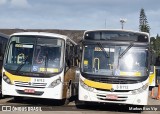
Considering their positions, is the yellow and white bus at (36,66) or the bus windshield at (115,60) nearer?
the bus windshield at (115,60)

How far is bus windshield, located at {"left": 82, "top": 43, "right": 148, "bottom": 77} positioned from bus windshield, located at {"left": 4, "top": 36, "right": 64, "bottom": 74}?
122 centimetres

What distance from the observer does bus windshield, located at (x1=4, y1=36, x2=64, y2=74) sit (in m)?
15.2

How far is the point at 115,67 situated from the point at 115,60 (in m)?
0.27

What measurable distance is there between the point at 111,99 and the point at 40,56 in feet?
10.6

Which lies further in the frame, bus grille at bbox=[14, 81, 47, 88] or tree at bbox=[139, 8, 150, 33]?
tree at bbox=[139, 8, 150, 33]

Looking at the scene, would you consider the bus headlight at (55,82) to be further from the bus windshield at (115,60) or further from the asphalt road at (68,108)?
the bus windshield at (115,60)

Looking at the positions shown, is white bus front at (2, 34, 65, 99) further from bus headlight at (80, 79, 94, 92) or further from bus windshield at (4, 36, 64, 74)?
bus headlight at (80, 79, 94, 92)

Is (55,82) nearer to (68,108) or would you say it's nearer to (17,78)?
(68,108)

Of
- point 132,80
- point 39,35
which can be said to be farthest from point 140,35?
point 39,35

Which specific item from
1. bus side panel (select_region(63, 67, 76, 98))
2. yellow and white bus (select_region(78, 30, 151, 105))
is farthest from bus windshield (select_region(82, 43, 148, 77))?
bus side panel (select_region(63, 67, 76, 98))

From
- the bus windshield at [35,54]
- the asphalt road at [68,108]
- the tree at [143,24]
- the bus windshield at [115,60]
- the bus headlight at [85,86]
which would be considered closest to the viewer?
the asphalt road at [68,108]

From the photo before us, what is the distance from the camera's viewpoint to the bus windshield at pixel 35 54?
15.2 m

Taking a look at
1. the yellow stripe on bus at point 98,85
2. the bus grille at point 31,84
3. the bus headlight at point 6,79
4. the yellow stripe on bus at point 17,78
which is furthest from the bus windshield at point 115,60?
the bus headlight at point 6,79

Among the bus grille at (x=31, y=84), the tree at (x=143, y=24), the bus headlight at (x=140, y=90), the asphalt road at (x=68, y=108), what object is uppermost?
the tree at (x=143, y=24)
